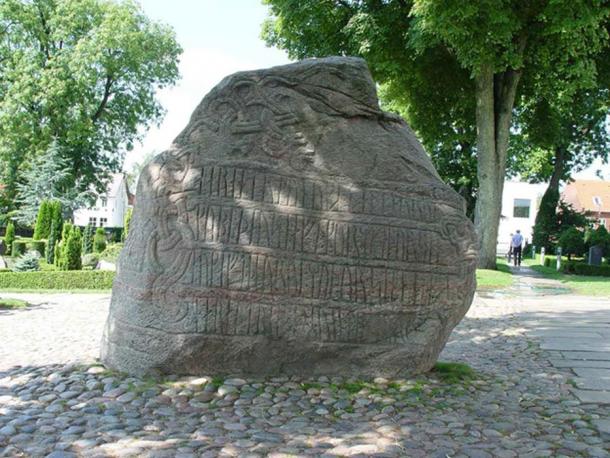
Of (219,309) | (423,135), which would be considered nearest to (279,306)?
(219,309)

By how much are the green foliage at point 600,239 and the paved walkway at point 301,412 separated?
20259 mm

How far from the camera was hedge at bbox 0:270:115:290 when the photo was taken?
57.3 ft

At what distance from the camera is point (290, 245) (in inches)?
217

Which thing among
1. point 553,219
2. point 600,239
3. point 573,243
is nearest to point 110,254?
point 573,243

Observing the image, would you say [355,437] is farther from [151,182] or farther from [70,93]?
[70,93]

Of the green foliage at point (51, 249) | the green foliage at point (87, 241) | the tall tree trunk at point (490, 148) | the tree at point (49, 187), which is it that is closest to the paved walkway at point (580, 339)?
the tall tree trunk at point (490, 148)

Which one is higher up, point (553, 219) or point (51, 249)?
point (553, 219)

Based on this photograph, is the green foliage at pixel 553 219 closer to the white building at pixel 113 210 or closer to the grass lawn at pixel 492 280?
the grass lawn at pixel 492 280

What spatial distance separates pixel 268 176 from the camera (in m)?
5.59

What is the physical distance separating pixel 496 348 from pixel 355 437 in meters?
4.19

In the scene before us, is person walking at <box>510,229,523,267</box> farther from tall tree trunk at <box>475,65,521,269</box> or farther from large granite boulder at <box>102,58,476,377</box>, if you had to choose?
large granite boulder at <box>102,58,476,377</box>

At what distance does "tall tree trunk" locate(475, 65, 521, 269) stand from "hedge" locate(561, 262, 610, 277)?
494 centimetres

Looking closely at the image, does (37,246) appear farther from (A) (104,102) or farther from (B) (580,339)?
(B) (580,339)

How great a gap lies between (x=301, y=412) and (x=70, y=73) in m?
35.1
